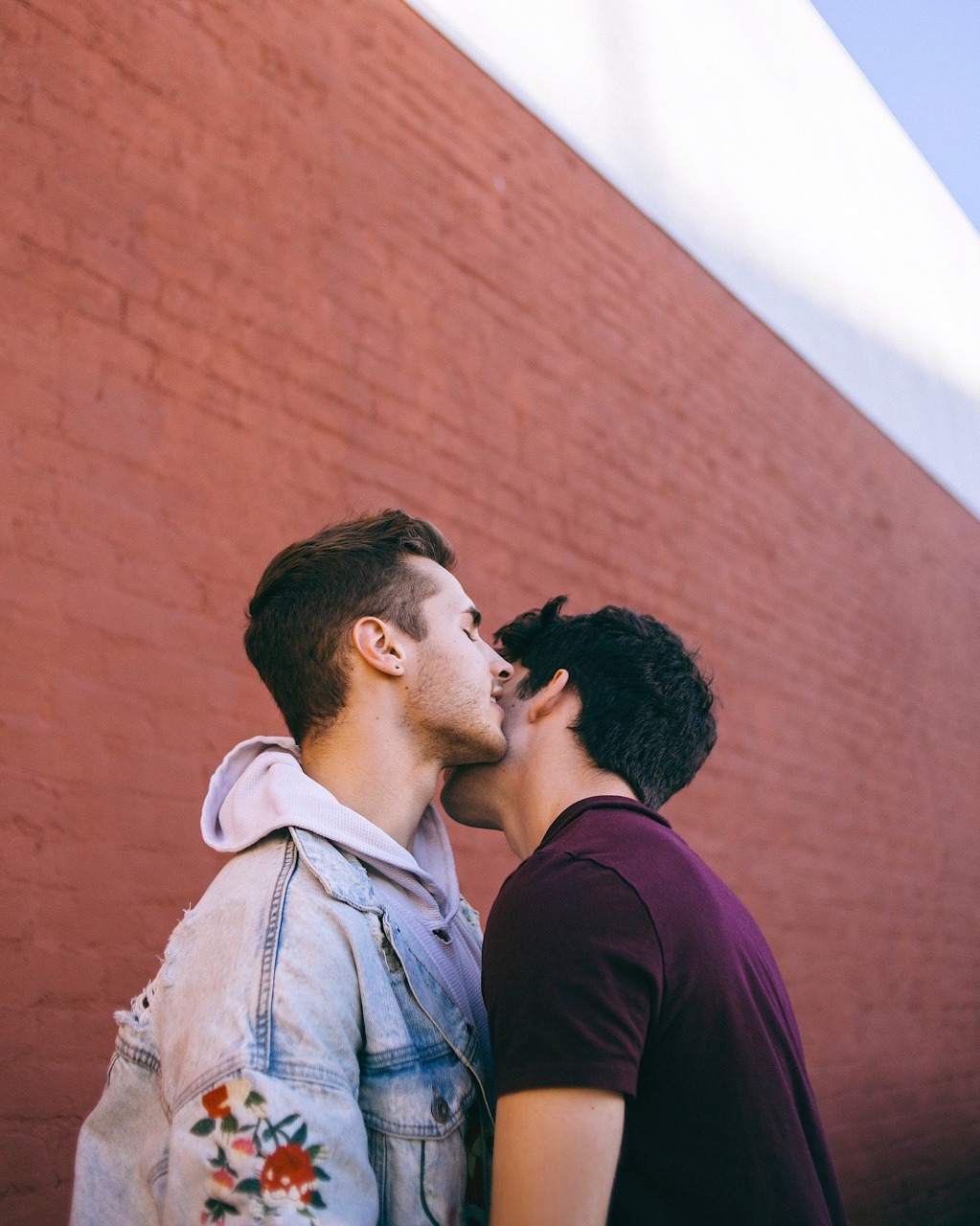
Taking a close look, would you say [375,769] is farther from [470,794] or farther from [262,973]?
[262,973]

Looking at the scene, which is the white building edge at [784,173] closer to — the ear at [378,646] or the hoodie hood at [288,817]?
the ear at [378,646]

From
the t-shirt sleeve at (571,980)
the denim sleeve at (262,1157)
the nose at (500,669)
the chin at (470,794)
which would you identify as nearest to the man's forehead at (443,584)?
the nose at (500,669)

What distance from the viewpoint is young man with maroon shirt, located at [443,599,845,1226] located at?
4.97 feet

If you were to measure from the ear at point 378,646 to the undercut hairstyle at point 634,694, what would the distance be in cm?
31

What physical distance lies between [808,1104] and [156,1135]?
1027 mm

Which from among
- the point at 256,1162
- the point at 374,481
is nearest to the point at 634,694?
the point at 256,1162

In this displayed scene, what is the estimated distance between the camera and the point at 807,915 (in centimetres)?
560

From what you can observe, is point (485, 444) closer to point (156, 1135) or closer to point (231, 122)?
point (231, 122)

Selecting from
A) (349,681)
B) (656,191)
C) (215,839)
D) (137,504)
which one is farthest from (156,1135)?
(656,191)

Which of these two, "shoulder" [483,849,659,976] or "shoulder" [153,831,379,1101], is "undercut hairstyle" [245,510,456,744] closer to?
"shoulder" [153,831,379,1101]

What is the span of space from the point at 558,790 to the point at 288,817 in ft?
1.89

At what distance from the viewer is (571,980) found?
1573 mm

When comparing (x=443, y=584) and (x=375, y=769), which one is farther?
(x=443, y=584)

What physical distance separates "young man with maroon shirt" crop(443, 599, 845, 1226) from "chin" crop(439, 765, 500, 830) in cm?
32
